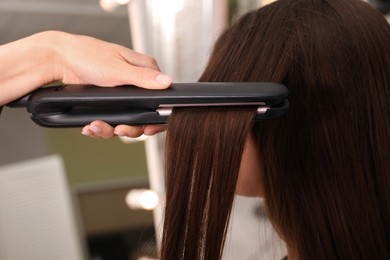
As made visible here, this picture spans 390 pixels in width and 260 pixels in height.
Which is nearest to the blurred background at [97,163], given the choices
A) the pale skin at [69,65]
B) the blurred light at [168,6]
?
the blurred light at [168,6]

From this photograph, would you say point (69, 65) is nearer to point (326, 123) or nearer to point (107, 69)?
point (107, 69)

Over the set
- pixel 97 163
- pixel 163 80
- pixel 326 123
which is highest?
pixel 163 80

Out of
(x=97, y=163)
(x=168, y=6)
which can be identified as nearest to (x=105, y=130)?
(x=168, y=6)

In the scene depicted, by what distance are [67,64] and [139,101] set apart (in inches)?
8.4

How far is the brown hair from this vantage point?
0.50 meters

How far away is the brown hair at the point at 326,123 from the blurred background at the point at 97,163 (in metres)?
0.41

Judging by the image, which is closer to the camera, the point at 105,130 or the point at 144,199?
the point at 105,130

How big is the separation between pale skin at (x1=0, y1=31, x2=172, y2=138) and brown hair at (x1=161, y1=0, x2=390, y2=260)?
146mm

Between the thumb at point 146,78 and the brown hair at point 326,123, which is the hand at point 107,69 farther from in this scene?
the brown hair at point 326,123

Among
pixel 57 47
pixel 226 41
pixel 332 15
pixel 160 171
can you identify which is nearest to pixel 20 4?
pixel 160 171

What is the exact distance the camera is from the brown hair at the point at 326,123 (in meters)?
0.50

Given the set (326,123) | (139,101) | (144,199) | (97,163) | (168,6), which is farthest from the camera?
(97,163)

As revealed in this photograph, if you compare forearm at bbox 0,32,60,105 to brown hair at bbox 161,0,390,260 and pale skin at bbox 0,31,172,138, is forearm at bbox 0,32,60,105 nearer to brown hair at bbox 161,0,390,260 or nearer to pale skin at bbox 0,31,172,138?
pale skin at bbox 0,31,172,138

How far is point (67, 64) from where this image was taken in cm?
53
